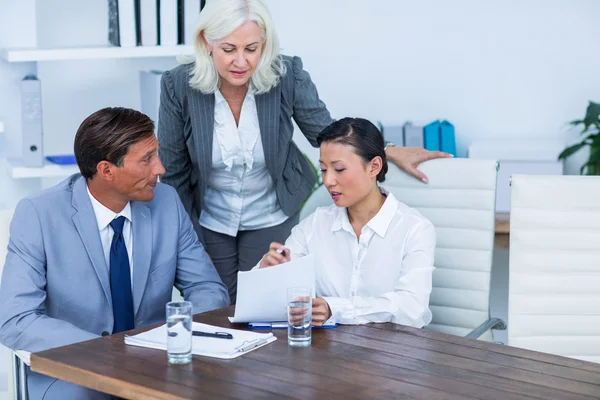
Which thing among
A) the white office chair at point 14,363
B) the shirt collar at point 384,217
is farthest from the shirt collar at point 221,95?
the white office chair at point 14,363

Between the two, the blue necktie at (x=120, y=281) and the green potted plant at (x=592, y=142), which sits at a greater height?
the green potted plant at (x=592, y=142)

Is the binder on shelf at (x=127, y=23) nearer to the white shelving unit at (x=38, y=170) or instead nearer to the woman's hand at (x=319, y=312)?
the white shelving unit at (x=38, y=170)

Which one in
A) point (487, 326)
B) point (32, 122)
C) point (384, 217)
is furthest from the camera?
point (32, 122)

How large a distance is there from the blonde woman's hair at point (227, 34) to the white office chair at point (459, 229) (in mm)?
483

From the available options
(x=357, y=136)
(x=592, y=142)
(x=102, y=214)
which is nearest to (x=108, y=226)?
(x=102, y=214)

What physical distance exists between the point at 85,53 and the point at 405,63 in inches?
55.1

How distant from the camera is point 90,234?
7.49ft

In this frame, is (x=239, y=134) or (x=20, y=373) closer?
(x=20, y=373)

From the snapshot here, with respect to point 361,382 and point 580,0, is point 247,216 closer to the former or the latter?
point 361,382

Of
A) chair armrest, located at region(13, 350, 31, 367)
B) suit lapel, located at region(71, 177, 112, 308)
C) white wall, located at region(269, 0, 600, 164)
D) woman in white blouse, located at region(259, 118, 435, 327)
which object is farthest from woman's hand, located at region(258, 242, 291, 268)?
white wall, located at region(269, 0, 600, 164)

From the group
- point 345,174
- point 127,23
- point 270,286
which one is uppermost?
point 127,23

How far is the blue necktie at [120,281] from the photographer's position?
2.31 metres

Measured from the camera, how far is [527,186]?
241 centimetres

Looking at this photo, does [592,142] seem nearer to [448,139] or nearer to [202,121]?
[448,139]
